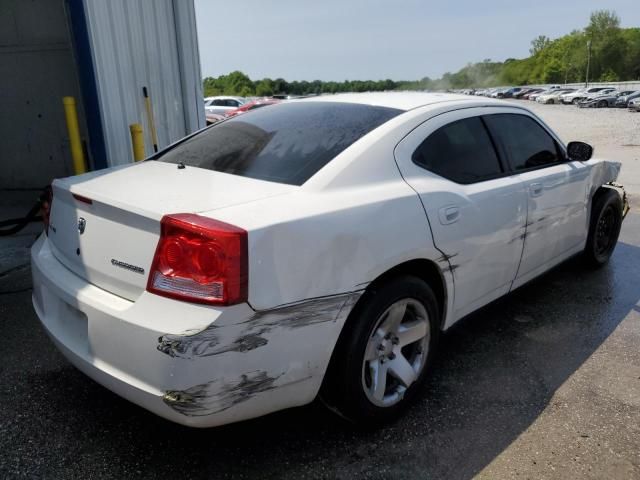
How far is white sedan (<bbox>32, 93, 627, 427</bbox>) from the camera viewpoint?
187cm

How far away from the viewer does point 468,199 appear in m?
2.77

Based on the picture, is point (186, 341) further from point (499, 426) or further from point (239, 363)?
point (499, 426)

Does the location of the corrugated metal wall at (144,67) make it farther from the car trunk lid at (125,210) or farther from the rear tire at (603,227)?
the rear tire at (603,227)

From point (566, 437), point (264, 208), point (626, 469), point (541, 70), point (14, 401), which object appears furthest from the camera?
point (541, 70)

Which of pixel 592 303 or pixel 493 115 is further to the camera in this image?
pixel 592 303

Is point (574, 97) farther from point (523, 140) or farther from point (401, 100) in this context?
point (401, 100)

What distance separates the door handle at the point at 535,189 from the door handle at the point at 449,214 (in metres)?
0.85

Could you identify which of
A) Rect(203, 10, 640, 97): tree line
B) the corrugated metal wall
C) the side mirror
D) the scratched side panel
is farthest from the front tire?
Rect(203, 10, 640, 97): tree line

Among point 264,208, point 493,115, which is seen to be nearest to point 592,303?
point 493,115

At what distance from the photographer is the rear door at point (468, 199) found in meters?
2.60

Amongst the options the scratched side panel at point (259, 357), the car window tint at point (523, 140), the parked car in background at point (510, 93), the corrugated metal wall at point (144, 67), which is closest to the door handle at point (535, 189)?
the car window tint at point (523, 140)

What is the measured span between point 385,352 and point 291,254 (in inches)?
32.0

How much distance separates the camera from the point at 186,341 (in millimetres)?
1798

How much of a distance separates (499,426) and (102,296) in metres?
1.95
